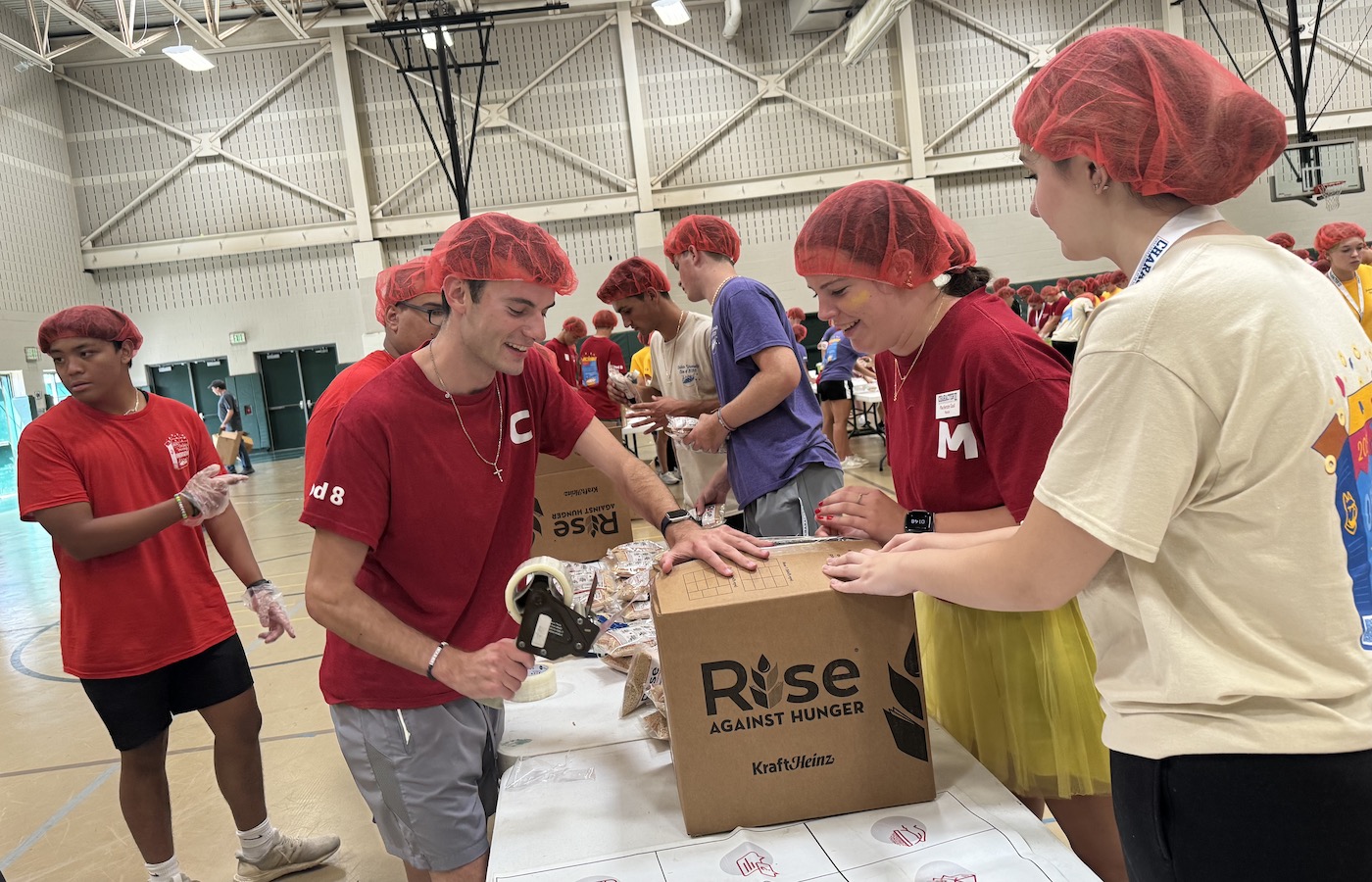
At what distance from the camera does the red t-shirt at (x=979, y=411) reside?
1422 mm

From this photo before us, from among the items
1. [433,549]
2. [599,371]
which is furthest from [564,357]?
[433,549]

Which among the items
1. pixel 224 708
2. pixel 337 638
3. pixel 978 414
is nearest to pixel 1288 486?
pixel 978 414

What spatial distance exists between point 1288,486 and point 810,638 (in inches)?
26.5

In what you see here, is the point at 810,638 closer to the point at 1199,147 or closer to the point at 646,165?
the point at 1199,147

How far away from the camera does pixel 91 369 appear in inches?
99.5

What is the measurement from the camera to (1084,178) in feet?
3.34

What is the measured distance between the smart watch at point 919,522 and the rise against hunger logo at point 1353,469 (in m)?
0.65

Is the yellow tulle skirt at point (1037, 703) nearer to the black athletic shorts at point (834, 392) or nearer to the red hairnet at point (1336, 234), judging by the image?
the red hairnet at point (1336, 234)

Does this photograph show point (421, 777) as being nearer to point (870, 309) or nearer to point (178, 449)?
point (870, 309)

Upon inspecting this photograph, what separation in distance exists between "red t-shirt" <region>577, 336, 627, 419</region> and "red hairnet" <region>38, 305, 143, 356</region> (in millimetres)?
4903

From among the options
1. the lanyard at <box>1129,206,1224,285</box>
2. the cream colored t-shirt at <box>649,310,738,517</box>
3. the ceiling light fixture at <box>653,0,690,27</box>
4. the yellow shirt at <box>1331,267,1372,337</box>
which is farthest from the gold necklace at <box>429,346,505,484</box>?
the ceiling light fixture at <box>653,0,690,27</box>

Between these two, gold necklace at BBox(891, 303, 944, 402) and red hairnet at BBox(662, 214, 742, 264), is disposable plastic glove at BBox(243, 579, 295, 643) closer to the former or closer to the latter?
red hairnet at BBox(662, 214, 742, 264)

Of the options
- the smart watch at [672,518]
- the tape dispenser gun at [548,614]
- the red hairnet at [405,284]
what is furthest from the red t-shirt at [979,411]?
the red hairnet at [405,284]

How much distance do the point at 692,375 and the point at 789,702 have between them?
7.28ft
